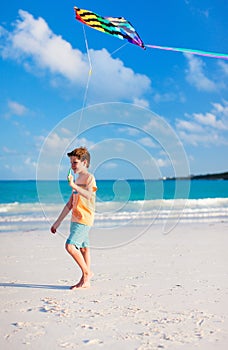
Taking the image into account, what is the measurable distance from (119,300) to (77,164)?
1.52 meters

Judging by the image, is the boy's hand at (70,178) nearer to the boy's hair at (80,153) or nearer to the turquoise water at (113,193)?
the boy's hair at (80,153)

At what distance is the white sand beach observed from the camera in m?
3.23

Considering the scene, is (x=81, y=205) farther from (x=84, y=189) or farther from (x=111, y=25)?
(x=111, y=25)

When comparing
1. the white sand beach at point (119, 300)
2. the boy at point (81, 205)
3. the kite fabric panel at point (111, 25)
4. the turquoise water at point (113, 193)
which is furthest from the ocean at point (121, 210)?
the kite fabric panel at point (111, 25)

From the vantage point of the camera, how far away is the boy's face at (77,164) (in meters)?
4.59

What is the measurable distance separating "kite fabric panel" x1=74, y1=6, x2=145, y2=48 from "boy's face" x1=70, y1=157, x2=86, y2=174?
1379mm

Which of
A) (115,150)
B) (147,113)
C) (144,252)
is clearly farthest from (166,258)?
(147,113)

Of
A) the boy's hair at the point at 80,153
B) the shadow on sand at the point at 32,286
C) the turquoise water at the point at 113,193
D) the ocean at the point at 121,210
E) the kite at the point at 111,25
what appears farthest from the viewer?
the ocean at the point at 121,210

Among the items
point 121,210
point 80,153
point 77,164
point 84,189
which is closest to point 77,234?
point 84,189

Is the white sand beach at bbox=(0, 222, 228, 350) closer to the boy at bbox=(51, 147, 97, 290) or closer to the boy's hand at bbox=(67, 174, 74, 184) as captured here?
the boy at bbox=(51, 147, 97, 290)

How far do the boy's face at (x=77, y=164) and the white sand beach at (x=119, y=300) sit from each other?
53.4 inches

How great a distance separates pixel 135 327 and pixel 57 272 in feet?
7.85

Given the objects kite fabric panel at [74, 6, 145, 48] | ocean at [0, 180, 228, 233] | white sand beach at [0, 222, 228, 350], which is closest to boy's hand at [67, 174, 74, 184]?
white sand beach at [0, 222, 228, 350]

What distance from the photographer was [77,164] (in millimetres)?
4605
